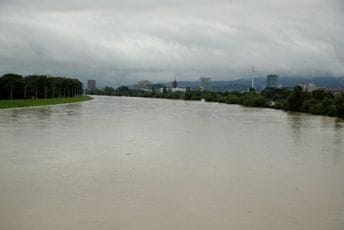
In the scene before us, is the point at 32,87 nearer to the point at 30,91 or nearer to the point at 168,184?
the point at 30,91

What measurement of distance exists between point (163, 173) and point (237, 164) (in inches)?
75.2

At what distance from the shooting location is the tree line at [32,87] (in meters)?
40.5

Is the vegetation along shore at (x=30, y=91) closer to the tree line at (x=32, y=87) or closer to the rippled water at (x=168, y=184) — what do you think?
the tree line at (x=32, y=87)

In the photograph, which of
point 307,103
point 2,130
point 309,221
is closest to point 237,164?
point 309,221

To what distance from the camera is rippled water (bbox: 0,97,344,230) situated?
5.79 metres

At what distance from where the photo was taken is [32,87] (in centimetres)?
4375

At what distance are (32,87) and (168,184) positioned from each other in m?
38.2

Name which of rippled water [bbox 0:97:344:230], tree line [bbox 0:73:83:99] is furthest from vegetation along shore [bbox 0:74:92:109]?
rippled water [bbox 0:97:344:230]

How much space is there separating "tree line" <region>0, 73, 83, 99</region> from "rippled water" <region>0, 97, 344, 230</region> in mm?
27831

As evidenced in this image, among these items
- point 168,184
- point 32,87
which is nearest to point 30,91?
point 32,87

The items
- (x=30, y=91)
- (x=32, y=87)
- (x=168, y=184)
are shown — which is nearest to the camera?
(x=168, y=184)

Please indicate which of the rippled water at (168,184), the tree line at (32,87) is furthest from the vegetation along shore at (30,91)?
the rippled water at (168,184)

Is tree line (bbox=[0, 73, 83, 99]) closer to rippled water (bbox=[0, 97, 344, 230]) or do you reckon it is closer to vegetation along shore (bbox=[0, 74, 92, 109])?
vegetation along shore (bbox=[0, 74, 92, 109])

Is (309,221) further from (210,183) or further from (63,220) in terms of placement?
(63,220)
